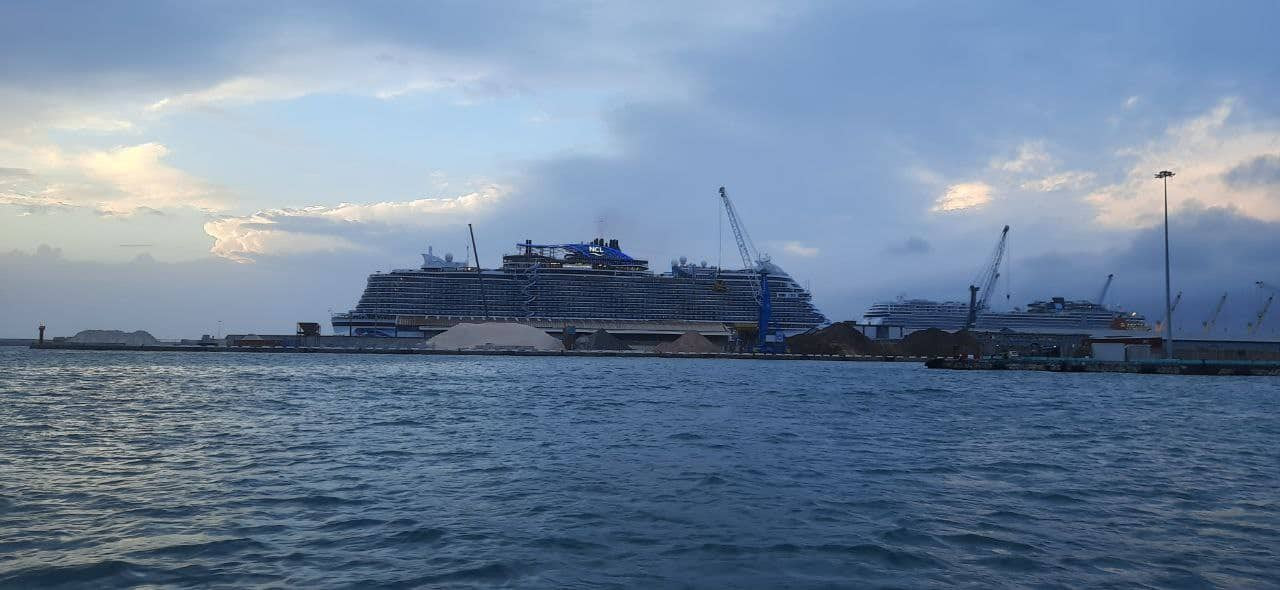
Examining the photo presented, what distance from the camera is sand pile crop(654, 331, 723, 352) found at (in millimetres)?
126625

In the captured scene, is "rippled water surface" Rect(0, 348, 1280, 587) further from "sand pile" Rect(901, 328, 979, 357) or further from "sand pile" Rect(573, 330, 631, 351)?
"sand pile" Rect(901, 328, 979, 357)

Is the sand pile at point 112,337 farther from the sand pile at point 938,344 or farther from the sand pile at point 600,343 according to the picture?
the sand pile at point 938,344

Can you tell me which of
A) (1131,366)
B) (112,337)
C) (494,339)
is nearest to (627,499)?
(1131,366)

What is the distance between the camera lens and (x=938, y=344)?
128 metres

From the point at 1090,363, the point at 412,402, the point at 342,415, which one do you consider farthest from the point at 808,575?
the point at 1090,363

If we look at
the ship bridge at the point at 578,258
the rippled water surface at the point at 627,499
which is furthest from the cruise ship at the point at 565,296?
the rippled water surface at the point at 627,499

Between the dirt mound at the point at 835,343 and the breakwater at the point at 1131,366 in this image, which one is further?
the dirt mound at the point at 835,343

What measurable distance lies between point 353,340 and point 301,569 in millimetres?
123528

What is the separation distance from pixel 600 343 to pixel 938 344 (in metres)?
50.4

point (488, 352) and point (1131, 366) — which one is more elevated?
point (488, 352)

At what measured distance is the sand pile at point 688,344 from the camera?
126625 millimetres

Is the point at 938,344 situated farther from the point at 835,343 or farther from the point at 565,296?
the point at 565,296

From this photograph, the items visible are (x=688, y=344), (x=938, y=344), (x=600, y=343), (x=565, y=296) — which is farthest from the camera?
(x=565, y=296)

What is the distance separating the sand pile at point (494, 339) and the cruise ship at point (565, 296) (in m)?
10.2
